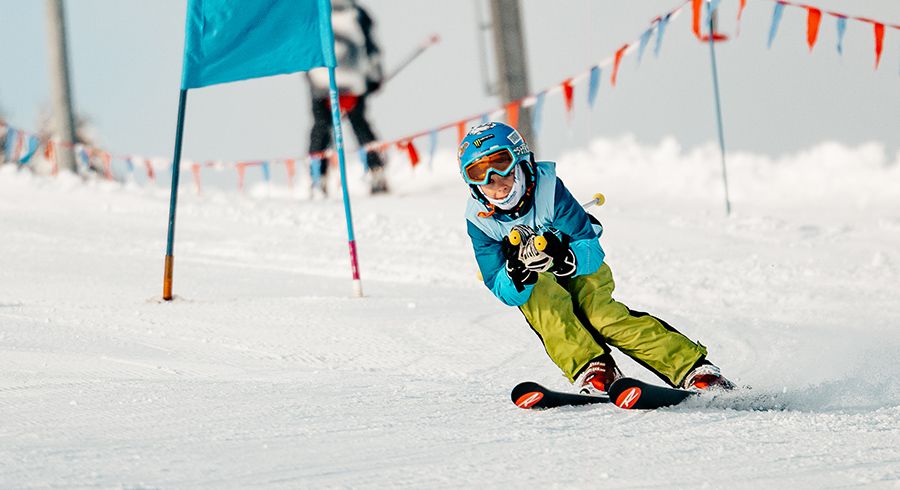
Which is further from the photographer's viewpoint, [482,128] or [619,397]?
[482,128]

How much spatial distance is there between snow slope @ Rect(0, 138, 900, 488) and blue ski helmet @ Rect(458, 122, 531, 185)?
86 cm

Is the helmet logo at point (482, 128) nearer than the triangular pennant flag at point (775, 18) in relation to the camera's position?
Yes

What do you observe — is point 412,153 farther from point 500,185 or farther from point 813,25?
point 500,185

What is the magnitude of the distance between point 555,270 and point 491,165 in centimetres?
44

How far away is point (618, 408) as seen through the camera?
12.8 ft

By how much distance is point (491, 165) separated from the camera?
4055mm

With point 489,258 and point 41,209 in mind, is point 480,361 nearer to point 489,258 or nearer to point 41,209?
point 489,258

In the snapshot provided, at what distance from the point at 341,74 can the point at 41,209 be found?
179 inches

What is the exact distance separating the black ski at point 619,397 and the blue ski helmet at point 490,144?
30.7 inches

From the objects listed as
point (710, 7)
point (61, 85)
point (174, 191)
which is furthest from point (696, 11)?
point (61, 85)

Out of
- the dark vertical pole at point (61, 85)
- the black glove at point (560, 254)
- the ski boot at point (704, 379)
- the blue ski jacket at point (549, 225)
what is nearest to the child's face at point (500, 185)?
the blue ski jacket at point (549, 225)

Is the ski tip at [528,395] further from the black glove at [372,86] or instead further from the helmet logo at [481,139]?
the black glove at [372,86]

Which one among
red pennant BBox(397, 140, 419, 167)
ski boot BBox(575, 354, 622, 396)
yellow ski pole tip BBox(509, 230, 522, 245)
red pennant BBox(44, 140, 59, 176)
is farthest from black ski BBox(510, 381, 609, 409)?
red pennant BBox(44, 140, 59, 176)

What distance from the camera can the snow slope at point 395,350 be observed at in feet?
9.91
